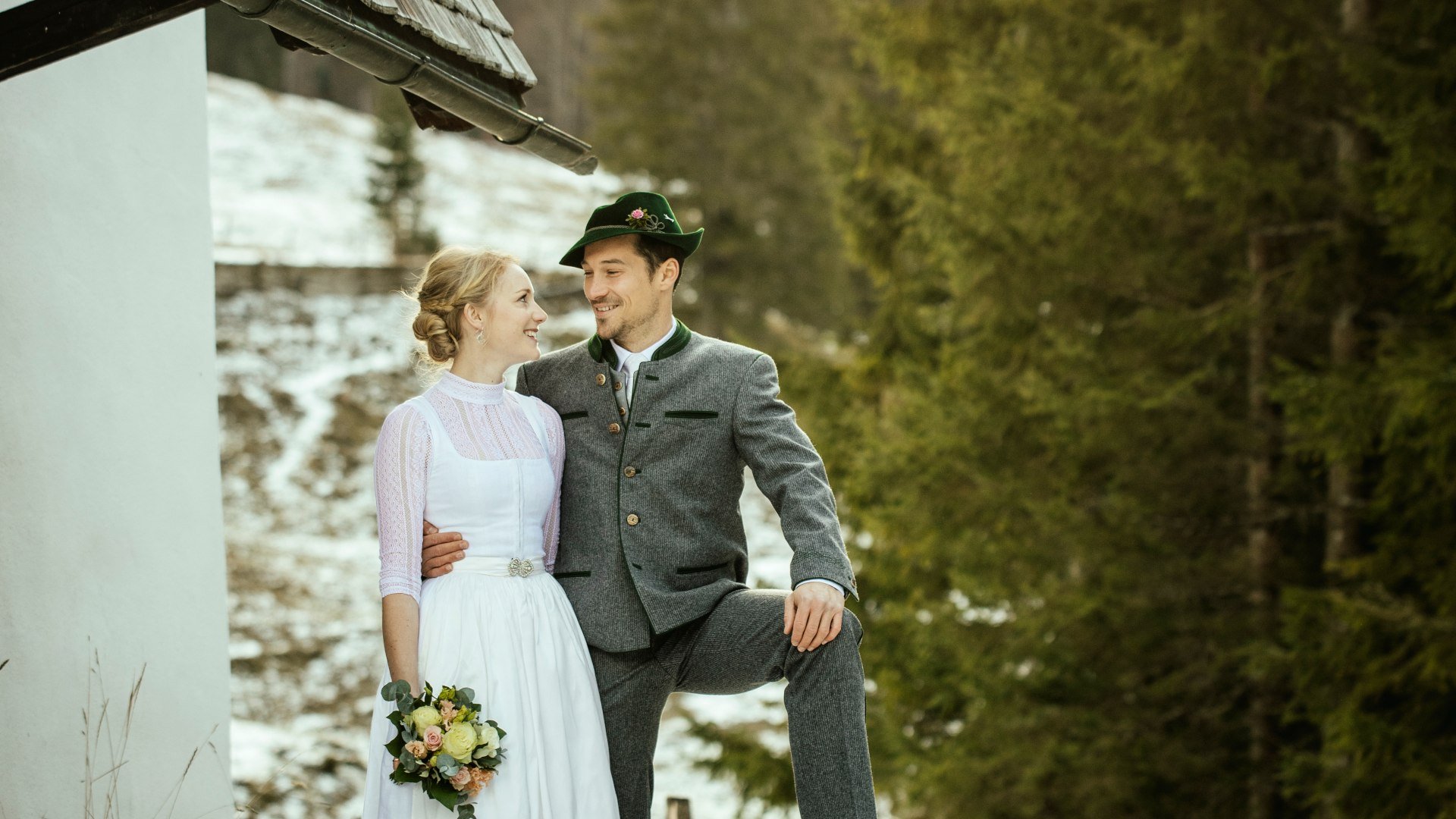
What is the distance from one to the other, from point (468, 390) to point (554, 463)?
0.90 feet

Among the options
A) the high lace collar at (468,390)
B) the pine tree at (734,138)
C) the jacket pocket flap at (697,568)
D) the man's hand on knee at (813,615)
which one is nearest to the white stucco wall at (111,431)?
the high lace collar at (468,390)

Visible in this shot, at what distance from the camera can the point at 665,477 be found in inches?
121

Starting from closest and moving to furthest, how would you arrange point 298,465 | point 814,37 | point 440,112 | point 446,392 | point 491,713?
1. point 491,713
2. point 446,392
3. point 440,112
4. point 298,465
5. point 814,37

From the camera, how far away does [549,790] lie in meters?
2.79

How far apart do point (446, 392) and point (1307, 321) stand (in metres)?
5.64

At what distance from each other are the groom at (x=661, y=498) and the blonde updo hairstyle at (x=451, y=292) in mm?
228

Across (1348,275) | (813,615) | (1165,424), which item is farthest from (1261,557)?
(813,615)

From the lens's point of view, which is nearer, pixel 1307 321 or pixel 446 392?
pixel 446 392

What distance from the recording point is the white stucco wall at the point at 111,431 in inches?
130

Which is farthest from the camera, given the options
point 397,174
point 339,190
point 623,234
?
point 339,190

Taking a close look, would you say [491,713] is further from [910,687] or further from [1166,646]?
[910,687]

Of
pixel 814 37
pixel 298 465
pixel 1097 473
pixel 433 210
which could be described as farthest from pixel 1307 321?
pixel 433 210

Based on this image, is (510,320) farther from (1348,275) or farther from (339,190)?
(339,190)

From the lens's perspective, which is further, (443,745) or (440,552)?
(440,552)
